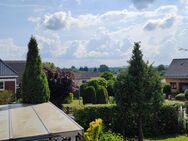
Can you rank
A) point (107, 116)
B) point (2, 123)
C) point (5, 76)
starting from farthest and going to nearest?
1. point (5, 76)
2. point (107, 116)
3. point (2, 123)

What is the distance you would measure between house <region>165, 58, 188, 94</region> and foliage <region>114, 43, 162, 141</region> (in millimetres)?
41235

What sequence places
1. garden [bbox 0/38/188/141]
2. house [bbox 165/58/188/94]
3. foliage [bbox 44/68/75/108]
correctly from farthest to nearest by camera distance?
house [bbox 165/58/188/94] → foliage [bbox 44/68/75/108] → garden [bbox 0/38/188/141]

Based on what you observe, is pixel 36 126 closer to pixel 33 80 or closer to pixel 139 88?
pixel 33 80

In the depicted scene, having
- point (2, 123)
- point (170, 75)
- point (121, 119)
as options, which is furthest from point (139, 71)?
point (170, 75)

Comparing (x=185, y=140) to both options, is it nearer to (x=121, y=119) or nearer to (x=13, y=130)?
(x=121, y=119)

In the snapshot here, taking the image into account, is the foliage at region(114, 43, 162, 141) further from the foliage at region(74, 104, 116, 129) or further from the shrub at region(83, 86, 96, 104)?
the shrub at region(83, 86, 96, 104)

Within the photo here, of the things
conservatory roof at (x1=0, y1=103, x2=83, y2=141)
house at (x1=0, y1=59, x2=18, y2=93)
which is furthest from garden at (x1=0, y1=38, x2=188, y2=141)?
house at (x1=0, y1=59, x2=18, y2=93)

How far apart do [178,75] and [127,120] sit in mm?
42109

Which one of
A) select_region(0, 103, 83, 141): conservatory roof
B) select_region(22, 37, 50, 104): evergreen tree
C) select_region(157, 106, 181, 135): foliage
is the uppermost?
select_region(22, 37, 50, 104): evergreen tree

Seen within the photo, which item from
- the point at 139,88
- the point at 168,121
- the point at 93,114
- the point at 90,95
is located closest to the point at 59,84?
the point at 93,114

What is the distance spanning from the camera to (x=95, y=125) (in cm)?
1122

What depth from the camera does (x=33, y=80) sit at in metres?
16.9

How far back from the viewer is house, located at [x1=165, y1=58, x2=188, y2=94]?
202 ft

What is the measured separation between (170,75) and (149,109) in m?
→ 45.1
